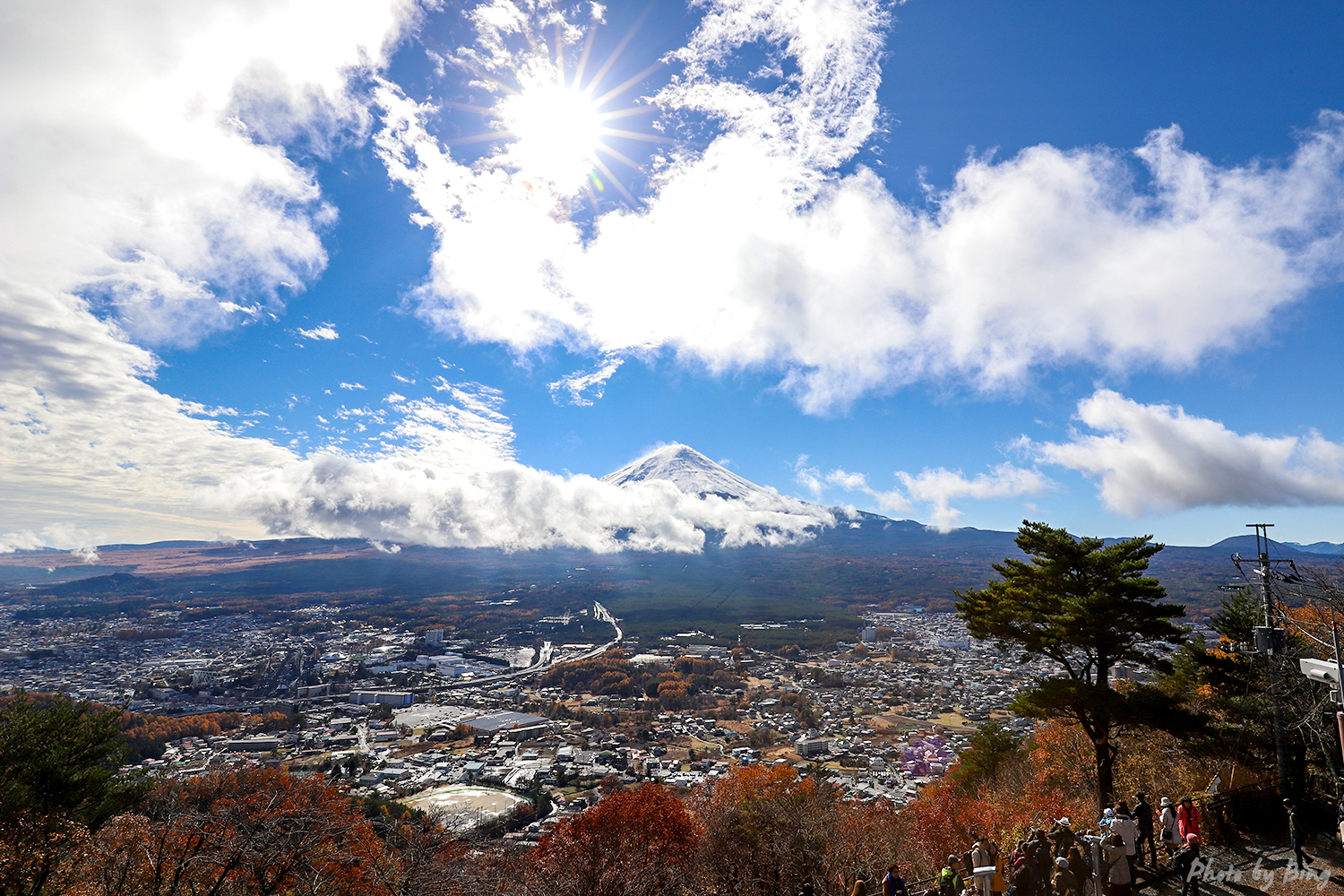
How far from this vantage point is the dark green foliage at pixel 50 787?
35.5ft

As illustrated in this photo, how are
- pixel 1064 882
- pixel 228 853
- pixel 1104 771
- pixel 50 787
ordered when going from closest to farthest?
pixel 1064 882 → pixel 228 853 → pixel 1104 771 → pixel 50 787

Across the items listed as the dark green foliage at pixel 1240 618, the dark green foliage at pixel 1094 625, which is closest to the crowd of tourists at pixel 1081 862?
the dark green foliage at pixel 1094 625

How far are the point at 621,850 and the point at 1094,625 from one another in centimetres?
1458

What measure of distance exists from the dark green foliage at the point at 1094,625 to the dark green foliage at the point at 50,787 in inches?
831

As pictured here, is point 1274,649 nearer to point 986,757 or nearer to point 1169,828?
point 1169,828

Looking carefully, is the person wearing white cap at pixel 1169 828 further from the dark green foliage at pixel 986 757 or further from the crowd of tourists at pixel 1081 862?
the dark green foliage at pixel 986 757

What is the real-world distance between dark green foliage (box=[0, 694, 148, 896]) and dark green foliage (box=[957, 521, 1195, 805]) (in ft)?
69.2

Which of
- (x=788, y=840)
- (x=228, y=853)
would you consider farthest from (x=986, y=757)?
(x=228, y=853)

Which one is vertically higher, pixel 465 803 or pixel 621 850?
pixel 621 850

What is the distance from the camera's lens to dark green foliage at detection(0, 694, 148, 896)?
10.8 metres

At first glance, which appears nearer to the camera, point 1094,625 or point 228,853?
point 228,853

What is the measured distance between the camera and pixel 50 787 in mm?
15445

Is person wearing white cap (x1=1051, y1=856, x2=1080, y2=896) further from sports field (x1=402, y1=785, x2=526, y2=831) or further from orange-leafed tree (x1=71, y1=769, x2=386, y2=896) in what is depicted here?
sports field (x1=402, y1=785, x2=526, y2=831)

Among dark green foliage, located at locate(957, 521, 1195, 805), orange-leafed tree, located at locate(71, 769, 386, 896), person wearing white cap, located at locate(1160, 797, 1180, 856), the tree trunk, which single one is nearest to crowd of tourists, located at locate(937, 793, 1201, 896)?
person wearing white cap, located at locate(1160, 797, 1180, 856)
